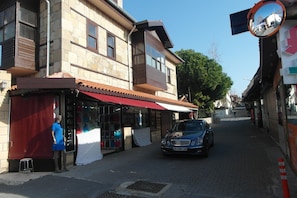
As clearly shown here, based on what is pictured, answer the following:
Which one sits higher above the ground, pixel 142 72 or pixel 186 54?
pixel 186 54

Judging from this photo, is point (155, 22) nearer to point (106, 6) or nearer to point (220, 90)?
point (106, 6)

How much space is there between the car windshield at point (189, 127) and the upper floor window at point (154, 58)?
5420 mm

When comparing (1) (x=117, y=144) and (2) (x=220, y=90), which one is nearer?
(1) (x=117, y=144)

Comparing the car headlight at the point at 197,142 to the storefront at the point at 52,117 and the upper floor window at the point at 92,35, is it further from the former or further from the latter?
the upper floor window at the point at 92,35

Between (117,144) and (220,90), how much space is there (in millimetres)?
29375

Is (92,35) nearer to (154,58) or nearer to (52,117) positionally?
(52,117)

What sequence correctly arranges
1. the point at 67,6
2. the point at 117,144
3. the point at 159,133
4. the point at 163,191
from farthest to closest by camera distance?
the point at 159,133, the point at 117,144, the point at 67,6, the point at 163,191

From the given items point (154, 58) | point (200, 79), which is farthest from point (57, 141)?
point (200, 79)

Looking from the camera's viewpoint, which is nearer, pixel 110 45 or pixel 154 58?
pixel 110 45

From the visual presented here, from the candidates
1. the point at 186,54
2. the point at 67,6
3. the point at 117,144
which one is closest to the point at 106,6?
the point at 67,6

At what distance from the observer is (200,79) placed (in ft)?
123

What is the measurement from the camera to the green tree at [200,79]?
37656 mm

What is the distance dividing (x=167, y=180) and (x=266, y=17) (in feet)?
16.5

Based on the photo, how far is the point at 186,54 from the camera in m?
39.3
